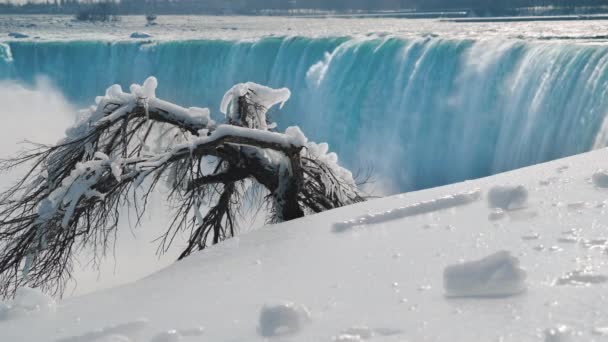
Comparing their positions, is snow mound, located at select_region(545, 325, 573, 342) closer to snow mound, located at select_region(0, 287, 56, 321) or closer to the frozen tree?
snow mound, located at select_region(0, 287, 56, 321)

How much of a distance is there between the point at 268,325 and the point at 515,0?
36.3m

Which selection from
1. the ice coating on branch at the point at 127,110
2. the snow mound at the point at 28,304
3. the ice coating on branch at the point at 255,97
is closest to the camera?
the snow mound at the point at 28,304

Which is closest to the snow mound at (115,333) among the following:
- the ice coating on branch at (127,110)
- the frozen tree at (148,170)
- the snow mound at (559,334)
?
the snow mound at (559,334)

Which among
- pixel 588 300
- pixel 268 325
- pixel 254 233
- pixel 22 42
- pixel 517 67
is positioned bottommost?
pixel 22 42

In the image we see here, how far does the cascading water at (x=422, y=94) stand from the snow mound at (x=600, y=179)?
7.79 meters

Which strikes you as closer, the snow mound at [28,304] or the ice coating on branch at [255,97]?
the snow mound at [28,304]

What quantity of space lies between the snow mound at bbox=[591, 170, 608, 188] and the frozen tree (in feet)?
5.96

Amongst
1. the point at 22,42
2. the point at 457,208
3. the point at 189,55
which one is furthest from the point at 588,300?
the point at 22,42

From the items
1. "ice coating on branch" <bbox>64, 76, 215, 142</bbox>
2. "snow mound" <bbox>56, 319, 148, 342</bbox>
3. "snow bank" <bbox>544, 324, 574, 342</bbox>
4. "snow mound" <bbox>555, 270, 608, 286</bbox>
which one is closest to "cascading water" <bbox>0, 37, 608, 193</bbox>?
"ice coating on branch" <bbox>64, 76, 215, 142</bbox>

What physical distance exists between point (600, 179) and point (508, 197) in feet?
1.77

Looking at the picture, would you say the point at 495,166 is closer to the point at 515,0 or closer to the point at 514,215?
the point at 514,215

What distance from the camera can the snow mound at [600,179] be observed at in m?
3.92

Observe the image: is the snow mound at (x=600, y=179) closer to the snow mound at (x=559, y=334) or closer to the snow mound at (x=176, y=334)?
the snow mound at (x=559, y=334)

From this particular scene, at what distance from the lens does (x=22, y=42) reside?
2623 cm
